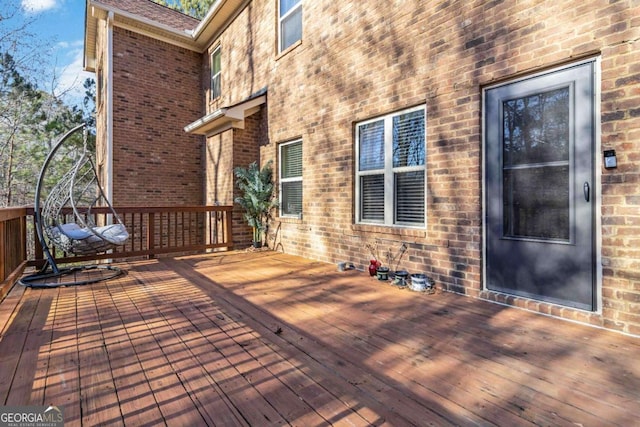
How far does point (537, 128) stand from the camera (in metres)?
2.87

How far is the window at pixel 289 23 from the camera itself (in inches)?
227

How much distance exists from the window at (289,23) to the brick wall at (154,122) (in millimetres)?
4214

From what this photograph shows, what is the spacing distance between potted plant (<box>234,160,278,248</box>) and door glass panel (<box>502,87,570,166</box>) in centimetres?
411

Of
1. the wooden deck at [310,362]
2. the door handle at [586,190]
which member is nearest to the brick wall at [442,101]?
the door handle at [586,190]

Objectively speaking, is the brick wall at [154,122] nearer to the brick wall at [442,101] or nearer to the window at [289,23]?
the brick wall at [442,101]

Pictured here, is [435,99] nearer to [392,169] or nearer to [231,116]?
[392,169]

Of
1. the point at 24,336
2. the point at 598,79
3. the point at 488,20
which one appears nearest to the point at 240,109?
the point at 488,20

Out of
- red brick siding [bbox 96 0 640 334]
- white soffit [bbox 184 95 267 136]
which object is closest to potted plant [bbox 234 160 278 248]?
red brick siding [bbox 96 0 640 334]

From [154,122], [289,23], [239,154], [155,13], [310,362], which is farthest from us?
[155,13]

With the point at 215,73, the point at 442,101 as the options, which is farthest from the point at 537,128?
the point at 215,73

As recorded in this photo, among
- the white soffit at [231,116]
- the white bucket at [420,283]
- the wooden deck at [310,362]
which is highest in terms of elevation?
the white soffit at [231,116]

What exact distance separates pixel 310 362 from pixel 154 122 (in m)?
8.51

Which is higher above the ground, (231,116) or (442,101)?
(231,116)

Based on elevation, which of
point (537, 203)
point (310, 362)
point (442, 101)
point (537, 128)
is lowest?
point (310, 362)
